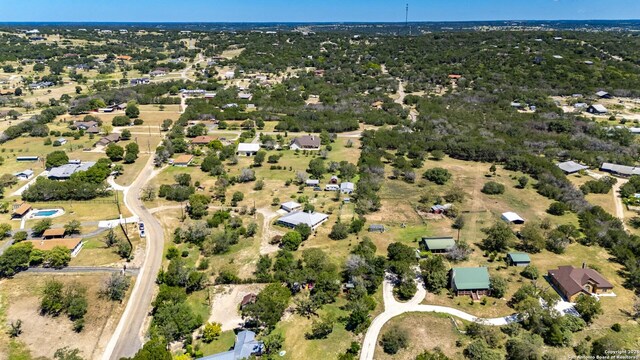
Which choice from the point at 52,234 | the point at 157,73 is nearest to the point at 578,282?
the point at 52,234

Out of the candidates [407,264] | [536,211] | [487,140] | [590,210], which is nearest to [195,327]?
[407,264]

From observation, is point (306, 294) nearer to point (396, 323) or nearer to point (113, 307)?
point (396, 323)

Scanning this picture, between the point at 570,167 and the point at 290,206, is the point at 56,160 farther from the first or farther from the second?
the point at 570,167

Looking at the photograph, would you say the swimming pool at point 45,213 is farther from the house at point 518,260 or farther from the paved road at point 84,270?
the house at point 518,260

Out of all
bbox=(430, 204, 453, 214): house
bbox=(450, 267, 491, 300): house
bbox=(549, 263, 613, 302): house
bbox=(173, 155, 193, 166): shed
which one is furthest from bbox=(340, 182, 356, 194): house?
bbox=(173, 155, 193, 166): shed

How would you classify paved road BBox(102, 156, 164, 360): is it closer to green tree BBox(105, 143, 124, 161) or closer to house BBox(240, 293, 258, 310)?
house BBox(240, 293, 258, 310)
